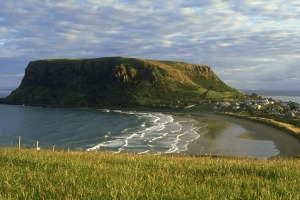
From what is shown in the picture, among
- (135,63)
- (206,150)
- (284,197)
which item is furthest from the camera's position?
(135,63)

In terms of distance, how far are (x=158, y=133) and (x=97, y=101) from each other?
94.7m

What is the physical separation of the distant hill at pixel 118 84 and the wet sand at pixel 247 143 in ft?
244

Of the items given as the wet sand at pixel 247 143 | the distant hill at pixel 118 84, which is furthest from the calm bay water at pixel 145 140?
the distant hill at pixel 118 84

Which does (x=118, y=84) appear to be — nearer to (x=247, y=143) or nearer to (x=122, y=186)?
(x=247, y=143)

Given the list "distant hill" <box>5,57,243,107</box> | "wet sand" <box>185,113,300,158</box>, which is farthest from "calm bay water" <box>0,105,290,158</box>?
"distant hill" <box>5,57,243,107</box>

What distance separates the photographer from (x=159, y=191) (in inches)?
264

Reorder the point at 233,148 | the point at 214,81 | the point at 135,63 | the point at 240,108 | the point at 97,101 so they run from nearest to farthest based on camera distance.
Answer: the point at 233,148 → the point at 240,108 → the point at 97,101 → the point at 135,63 → the point at 214,81

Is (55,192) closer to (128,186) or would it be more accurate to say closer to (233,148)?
(128,186)

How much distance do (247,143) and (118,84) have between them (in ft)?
392

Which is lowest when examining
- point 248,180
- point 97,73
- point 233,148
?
point 233,148

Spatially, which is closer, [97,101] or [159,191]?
[159,191]

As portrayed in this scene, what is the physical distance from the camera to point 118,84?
16962 cm

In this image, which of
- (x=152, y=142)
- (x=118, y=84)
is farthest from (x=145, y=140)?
(x=118, y=84)

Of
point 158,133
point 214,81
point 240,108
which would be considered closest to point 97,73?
point 214,81
